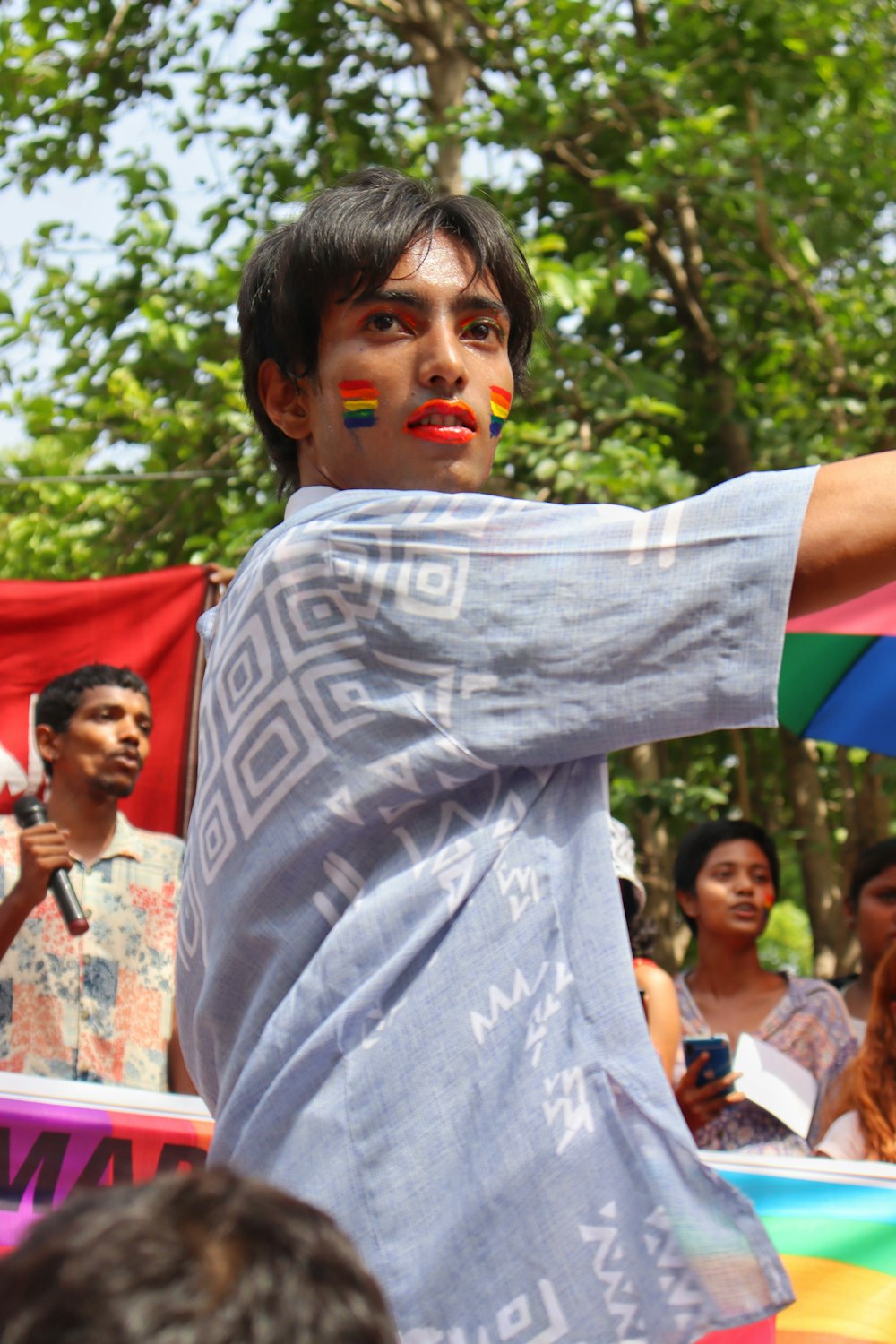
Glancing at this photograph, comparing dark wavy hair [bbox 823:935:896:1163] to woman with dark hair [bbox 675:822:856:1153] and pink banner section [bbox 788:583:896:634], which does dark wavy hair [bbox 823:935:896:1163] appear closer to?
woman with dark hair [bbox 675:822:856:1153]

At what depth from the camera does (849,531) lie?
1.24 m

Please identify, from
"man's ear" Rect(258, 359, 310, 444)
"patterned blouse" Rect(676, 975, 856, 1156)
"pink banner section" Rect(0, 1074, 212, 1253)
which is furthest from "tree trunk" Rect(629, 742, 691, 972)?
"man's ear" Rect(258, 359, 310, 444)

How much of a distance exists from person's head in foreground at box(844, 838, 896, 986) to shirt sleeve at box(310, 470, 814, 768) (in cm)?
374

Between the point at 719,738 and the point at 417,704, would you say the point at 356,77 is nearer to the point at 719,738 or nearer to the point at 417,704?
the point at 719,738

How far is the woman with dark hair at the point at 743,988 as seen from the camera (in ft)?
12.9

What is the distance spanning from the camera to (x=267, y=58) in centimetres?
727

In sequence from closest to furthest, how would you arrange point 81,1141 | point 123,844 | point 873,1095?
1. point 81,1141
2. point 873,1095
3. point 123,844

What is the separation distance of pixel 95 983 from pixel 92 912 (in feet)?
0.69

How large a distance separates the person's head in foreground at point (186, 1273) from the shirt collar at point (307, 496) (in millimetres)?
837

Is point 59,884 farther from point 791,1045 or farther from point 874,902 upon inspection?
point 874,902

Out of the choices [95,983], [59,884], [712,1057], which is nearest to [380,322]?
[712,1057]

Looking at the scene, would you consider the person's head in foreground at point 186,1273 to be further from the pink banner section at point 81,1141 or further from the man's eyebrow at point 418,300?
the pink banner section at point 81,1141

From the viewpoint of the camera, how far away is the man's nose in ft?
5.15

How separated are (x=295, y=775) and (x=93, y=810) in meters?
3.25
